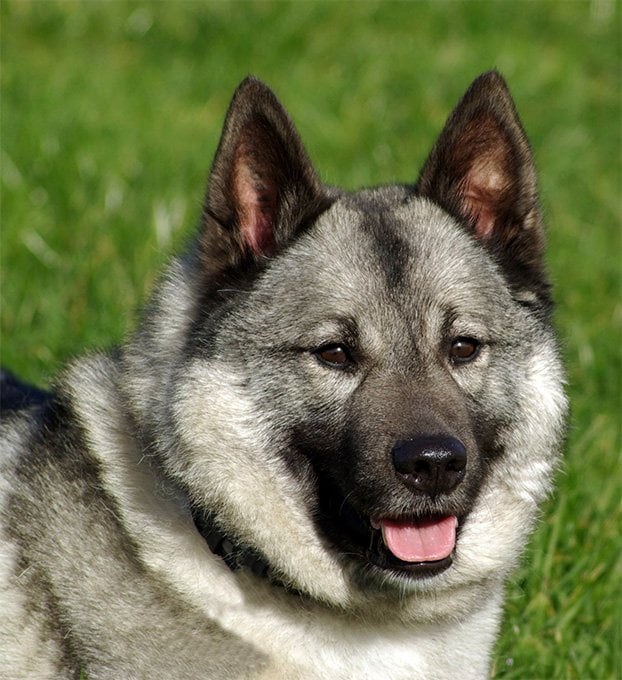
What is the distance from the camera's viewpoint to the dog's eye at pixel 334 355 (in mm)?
3439

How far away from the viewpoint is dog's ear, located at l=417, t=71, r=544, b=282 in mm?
3715

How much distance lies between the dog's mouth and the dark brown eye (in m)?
0.48

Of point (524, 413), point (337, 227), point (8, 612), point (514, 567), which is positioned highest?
point (337, 227)

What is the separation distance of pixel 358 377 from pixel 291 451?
30 cm

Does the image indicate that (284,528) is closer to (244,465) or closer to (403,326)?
(244,465)

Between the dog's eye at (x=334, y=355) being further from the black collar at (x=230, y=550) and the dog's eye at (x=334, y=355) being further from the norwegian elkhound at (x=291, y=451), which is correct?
the black collar at (x=230, y=550)

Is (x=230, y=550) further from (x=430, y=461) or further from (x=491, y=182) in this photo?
(x=491, y=182)

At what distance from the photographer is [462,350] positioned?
3533 mm

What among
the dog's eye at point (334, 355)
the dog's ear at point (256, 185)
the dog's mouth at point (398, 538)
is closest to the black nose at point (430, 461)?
the dog's mouth at point (398, 538)

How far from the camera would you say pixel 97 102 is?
27.0 feet

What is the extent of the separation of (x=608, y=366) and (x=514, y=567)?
289cm

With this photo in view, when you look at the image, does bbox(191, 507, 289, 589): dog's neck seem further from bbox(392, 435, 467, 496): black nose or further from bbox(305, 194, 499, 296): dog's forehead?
bbox(305, 194, 499, 296): dog's forehead

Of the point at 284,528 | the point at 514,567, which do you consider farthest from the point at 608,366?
the point at 284,528

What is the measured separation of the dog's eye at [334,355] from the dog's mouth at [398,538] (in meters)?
0.40
